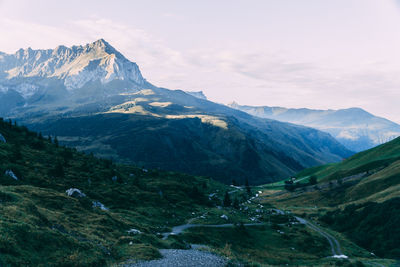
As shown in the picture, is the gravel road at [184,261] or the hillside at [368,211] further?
the hillside at [368,211]

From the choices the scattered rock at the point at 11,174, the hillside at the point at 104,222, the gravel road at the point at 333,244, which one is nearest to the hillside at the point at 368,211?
the gravel road at the point at 333,244

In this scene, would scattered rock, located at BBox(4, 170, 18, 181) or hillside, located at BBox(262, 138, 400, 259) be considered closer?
scattered rock, located at BBox(4, 170, 18, 181)

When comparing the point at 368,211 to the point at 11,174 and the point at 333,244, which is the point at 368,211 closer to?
the point at 333,244

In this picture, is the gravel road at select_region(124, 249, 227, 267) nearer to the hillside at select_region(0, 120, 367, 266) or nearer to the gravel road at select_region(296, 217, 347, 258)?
the hillside at select_region(0, 120, 367, 266)

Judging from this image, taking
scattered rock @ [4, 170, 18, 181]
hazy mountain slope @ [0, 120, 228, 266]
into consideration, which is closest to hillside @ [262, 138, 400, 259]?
hazy mountain slope @ [0, 120, 228, 266]

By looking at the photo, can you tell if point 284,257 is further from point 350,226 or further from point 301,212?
point 301,212

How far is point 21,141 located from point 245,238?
11327cm

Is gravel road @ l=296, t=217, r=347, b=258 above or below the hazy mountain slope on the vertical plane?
below

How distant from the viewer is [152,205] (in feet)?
333

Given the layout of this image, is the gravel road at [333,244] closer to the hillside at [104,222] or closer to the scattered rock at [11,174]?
the hillside at [104,222]

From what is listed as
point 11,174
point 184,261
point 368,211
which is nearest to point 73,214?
point 184,261

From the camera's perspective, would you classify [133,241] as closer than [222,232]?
Yes

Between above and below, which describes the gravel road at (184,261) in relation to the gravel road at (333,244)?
above

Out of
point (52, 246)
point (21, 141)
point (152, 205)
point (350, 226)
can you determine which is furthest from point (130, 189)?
point (350, 226)
